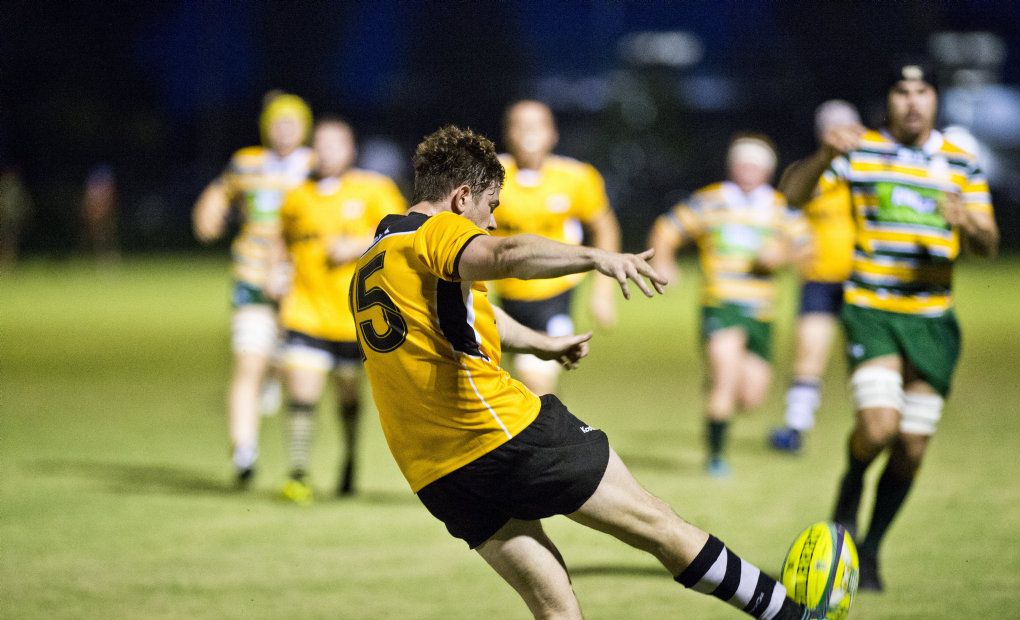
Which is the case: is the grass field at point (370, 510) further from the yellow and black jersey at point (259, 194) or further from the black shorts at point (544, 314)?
the yellow and black jersey at point (259, 194)

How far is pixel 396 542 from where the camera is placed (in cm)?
723

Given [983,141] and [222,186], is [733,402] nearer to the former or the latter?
[222,186]

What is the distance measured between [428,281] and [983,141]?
51.6m

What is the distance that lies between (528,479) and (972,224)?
2.68 metres

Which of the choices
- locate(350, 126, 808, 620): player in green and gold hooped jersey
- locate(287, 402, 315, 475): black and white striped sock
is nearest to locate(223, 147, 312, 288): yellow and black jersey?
locate(287, 402, 315, 475): black and white striped sock

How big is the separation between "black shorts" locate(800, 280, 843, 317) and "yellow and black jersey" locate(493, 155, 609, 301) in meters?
2.62

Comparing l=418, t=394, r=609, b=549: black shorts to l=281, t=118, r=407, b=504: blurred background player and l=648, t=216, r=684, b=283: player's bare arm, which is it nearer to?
l=281, t=118, r=407, b=504: blurred background player

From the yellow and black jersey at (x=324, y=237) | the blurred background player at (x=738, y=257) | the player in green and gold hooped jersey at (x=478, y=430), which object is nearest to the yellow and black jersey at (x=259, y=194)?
the yellow and black jersey at (x=324, y=237)

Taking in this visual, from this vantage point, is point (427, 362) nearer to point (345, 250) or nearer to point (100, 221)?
point (345, 250)

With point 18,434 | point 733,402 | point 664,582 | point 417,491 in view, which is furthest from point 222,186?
point 417,491

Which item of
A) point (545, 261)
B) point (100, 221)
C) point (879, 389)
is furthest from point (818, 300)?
point (100, 221)

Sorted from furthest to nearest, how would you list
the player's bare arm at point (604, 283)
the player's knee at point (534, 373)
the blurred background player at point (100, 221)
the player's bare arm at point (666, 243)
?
the blurred background player at point (100, 221) → the player's bare arm at point (666, 243) → the player's bare arm at point (604, 283) → the player's knee at point (534, 373)

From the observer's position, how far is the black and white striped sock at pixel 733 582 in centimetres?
437

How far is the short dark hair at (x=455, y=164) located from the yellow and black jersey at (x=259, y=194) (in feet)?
15.8
